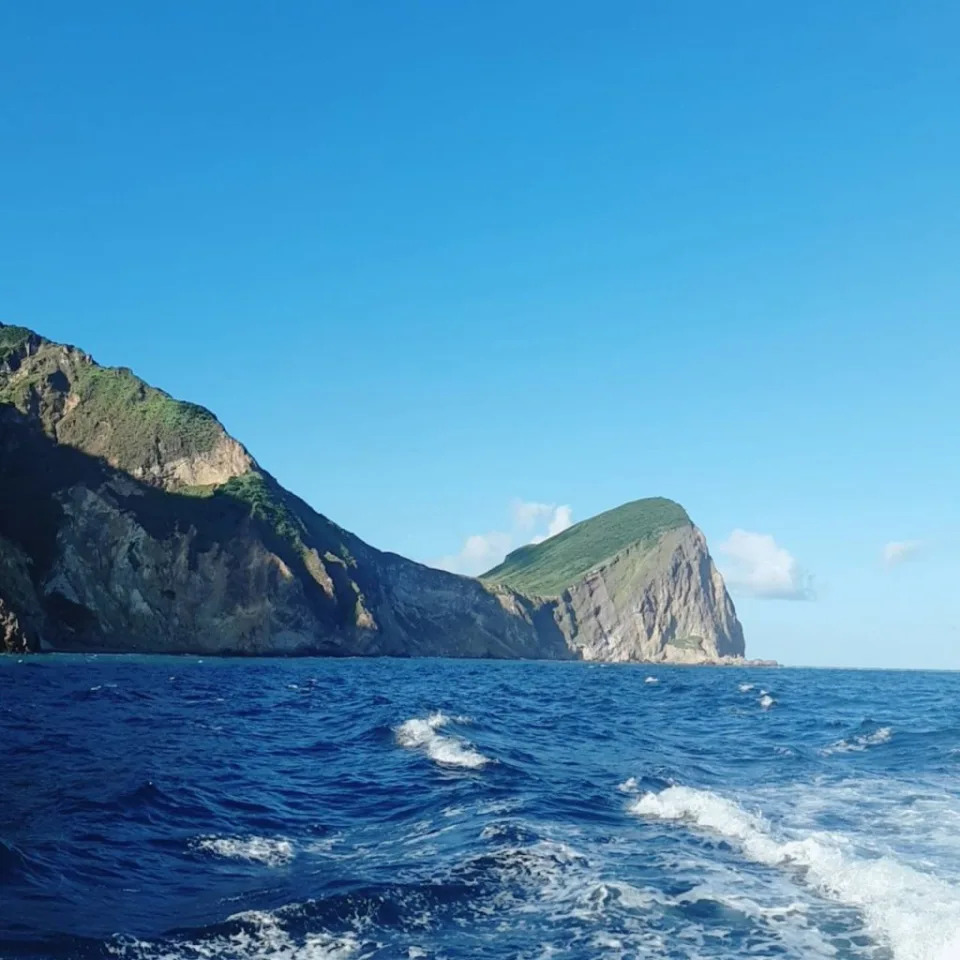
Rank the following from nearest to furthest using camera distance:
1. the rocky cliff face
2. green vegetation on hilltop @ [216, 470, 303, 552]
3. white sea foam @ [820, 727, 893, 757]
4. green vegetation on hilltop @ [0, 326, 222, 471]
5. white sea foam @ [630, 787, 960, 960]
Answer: white sea foam @ [630, 787, 960, 960] → white sea foam @ [820, 727, 893, 757] → the rocky cliff face → green vegetation on hilltop @ [0, 326, 222, 471] → green vegetation on hilltop @ [216, 470, 303, 552]

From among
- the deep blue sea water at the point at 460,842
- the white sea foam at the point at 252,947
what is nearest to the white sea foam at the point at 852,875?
the deep blue sea water at the point at 460,842

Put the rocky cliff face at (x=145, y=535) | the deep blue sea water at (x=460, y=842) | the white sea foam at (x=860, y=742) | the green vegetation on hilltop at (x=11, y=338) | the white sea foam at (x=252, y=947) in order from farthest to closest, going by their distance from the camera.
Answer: the green vegetation on hilltop at (x=11, y=338), the rocky cliff face at (x=145, y=535), the white sea foam at (x=860, y=742), the deep blue sea water at (x=460, y=842), the white sea foam at (x=252, y=947)

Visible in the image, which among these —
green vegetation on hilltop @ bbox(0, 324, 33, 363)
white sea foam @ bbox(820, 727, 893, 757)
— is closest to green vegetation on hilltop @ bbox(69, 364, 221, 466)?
green vegetation on hilltop @ bbox(0, 324, 33, 363)

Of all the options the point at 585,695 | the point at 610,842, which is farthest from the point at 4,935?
the point at 585,695

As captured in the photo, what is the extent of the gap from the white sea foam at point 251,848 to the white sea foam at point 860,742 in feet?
78.4

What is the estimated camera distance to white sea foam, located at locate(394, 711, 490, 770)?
27.8 metres

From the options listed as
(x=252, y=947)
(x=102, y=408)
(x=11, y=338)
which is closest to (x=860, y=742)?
(x=252, y=947)

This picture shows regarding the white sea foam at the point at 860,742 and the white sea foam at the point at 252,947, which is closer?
the white sea foam at the point at 252,947

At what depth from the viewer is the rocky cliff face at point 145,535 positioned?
130750 millimetres

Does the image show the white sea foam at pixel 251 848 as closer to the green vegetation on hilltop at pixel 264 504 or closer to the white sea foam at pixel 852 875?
the white sea foam at pixel 852 875

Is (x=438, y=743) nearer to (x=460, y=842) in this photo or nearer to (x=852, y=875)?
(x=460, y=842)

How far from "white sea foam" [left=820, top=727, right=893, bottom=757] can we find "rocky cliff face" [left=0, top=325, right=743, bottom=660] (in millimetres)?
93990

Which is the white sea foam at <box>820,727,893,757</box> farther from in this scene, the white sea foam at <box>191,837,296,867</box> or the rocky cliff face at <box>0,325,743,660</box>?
the rocky cliff face at <box>0,325,743,660</box>

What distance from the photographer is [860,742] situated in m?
38.0
